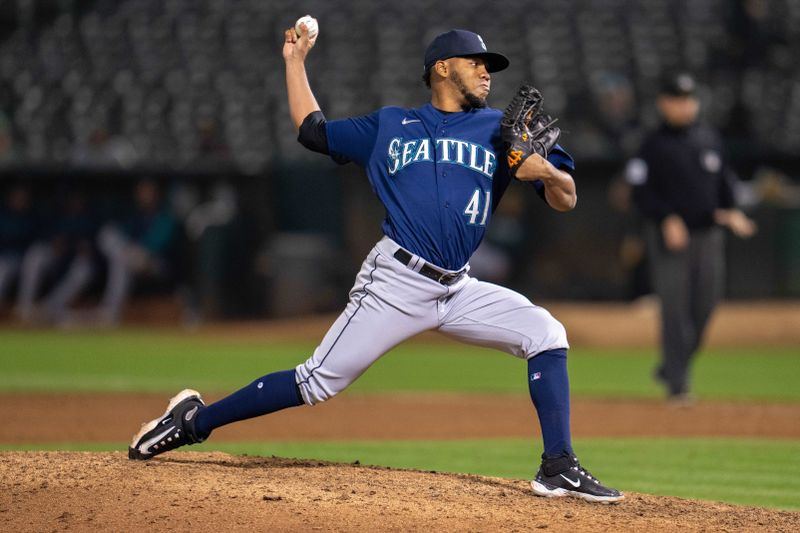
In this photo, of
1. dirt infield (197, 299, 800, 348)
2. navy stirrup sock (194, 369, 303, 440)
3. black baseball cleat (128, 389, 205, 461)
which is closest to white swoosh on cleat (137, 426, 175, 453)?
black baseball cleat (128, 389, 205, 461)

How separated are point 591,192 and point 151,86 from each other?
7.07m

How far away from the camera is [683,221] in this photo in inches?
350

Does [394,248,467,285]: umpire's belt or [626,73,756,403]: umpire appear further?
[626,73,756,403]: umpire

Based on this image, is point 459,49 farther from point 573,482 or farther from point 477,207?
point 573,482

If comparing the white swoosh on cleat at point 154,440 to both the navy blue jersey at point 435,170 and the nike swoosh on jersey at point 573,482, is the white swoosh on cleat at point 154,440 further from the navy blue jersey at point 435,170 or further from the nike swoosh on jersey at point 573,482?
the nike swoosh on jersey at point 573,482

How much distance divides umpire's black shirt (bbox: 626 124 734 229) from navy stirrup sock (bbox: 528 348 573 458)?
4.29 metres

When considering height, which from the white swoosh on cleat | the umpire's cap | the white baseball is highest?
the umpire's cap

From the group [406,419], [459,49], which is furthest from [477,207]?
[406,419]

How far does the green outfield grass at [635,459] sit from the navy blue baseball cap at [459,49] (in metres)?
2.05

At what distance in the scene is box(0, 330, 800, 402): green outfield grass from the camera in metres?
10.6

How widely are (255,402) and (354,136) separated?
1.12 meters

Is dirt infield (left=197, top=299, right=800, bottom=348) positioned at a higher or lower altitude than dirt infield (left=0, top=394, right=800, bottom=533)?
higher

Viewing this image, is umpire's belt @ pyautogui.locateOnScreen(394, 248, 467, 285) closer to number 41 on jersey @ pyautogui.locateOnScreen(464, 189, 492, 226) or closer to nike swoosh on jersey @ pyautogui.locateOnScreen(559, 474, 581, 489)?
number 41 on jersey @ pyautogui.locateOnScreen(464, 189, 492, 226)

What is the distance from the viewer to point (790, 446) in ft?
23.9
